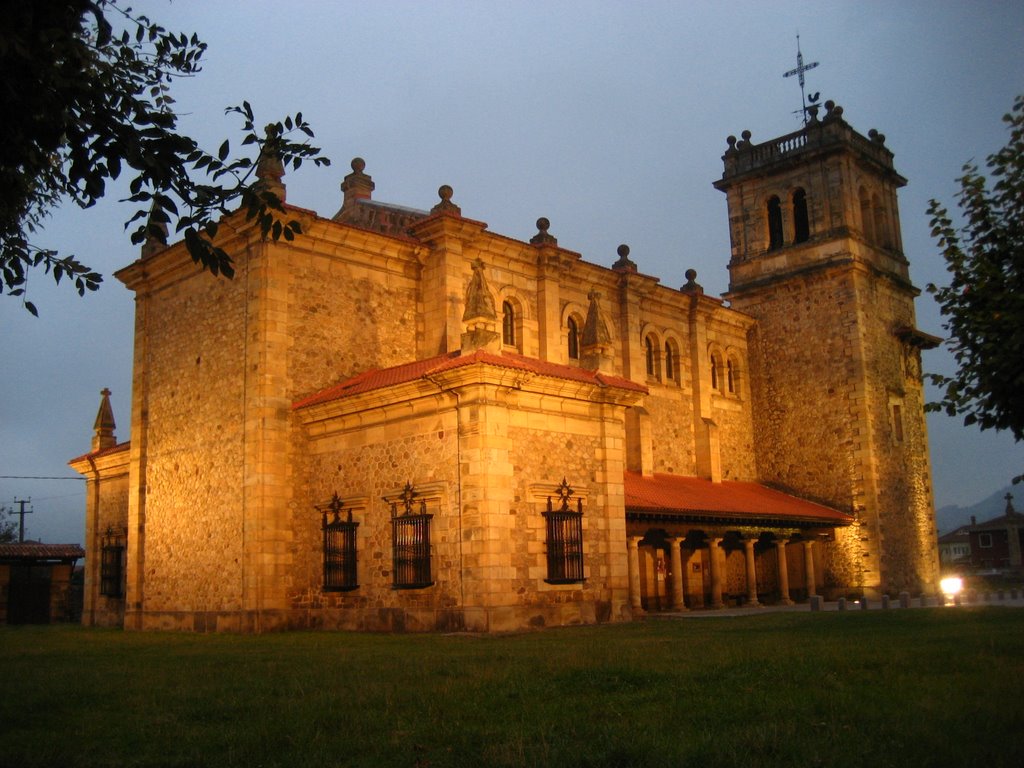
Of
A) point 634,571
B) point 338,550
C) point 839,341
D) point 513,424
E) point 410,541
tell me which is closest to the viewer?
point 513,424

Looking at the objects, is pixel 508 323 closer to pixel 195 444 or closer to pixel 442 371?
pixel 195 444

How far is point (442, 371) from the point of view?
19703 mm

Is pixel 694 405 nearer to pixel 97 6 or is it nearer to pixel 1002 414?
pixel 1002 414

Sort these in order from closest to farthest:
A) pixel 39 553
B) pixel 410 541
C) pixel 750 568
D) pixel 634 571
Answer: pixel 410 541 < pixel 634 571 < pixel 750 568 < pixel 39 553

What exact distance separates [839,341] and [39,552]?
97.4 feet

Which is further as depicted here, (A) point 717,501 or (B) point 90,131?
(A) point 717,501

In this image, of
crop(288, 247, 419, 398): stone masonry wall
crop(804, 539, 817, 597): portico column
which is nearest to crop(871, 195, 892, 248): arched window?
crop(804, 539, 817, 597): portico column

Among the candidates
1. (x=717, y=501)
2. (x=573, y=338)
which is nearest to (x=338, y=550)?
(x=573, y=338)

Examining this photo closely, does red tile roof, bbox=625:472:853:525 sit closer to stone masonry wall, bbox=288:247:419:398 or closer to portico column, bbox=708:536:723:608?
portico column, bbox=708:536:723:608

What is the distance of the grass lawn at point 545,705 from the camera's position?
7.34 meters

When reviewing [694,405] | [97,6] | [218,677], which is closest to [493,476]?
[218,677]

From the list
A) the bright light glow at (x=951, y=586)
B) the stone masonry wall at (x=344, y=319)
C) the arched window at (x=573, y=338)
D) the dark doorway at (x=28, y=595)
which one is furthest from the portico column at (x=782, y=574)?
the dark doorway at (x=28, y=595)

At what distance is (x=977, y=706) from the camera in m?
8.38

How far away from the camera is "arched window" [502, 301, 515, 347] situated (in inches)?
1128
